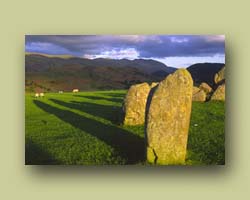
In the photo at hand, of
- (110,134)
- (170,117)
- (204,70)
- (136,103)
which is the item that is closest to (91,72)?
(136,103)

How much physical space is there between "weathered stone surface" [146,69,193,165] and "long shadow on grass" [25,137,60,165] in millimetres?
1477

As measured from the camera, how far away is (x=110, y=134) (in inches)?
320

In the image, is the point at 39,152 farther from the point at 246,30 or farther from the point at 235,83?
the point at 246,30

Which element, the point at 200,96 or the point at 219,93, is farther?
the point at 200,96

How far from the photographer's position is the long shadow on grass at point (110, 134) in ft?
26.0

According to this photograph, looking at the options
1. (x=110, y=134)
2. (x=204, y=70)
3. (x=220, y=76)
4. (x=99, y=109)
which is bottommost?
(x=110, y=134)

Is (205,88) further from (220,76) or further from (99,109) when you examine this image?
(99,109)

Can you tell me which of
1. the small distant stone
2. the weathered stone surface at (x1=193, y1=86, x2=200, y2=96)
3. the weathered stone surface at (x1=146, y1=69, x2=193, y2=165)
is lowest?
the weathered stone surface at (x1=146, y1=69, x2=193, y2=165)

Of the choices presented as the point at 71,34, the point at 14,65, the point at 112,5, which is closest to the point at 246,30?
the point at 112,5

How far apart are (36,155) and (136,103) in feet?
5.54

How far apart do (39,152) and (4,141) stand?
551 mm

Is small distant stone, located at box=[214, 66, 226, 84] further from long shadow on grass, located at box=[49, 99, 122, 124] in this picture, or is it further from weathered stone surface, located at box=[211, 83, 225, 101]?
long shadow on grass, located at box=[49, 99, 122, 124]

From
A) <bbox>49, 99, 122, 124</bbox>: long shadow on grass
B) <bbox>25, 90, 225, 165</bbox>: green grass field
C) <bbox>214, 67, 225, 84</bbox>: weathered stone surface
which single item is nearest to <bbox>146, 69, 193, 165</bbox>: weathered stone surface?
<bbox>25, 90, 225, 165</bbox>: green grass field

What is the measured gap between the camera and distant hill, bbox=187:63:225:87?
788cm
